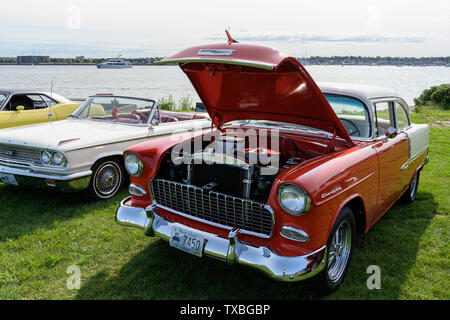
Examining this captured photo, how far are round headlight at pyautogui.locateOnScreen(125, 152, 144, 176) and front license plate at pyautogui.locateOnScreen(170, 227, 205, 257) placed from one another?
0.69m

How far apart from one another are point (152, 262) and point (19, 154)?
252cm

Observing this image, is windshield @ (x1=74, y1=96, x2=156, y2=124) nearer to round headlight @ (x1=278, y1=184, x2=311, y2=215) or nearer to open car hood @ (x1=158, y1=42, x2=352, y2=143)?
open car hood @ (x1=158, y1=42, x2=352, y2=143)

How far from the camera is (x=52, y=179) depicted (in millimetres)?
4297

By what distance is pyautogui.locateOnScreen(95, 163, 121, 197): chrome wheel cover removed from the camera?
4.71 metres

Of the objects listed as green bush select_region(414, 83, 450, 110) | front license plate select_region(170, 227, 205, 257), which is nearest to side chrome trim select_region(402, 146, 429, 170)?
front license plate select_region(170, 227, 205, 257)

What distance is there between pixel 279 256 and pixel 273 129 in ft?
5.58

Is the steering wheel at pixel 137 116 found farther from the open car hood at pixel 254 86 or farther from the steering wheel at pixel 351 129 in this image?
the steering wheel at pixel 351 129

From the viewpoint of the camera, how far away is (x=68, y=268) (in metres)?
3.20

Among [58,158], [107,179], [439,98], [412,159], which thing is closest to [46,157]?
[58,158]

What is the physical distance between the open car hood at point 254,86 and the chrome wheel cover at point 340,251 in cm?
78

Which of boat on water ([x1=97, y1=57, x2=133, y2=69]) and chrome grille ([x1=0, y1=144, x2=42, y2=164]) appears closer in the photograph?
chrome grille ([x1=0, y1=144, x2=42, y2=164])

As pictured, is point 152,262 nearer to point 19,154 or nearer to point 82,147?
point 82,147
